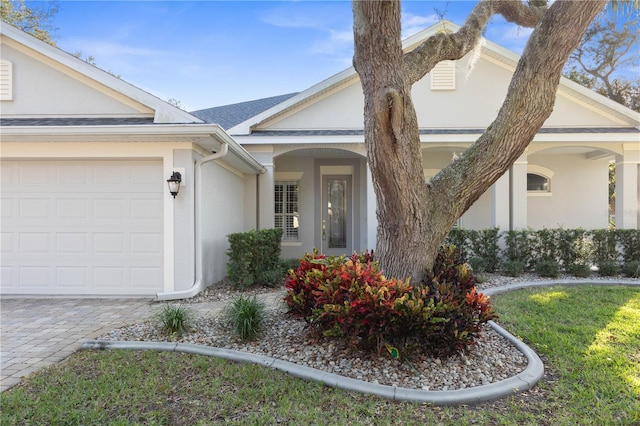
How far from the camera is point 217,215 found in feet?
25.8

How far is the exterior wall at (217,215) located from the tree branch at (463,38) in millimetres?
4351

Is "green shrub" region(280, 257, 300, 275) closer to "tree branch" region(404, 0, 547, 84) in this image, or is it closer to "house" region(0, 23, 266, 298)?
"house" region(0, 23, 266, 298)

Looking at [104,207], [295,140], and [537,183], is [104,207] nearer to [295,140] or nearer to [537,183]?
[295,140]

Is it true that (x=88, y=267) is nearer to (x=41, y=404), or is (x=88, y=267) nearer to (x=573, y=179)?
(x=41, y=404)

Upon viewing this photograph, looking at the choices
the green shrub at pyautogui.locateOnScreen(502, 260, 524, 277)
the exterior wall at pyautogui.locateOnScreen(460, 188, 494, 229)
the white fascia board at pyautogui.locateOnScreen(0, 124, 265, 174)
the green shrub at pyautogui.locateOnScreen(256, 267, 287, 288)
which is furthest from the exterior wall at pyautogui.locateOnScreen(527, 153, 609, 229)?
the white fascia board at pyautogui.locateOnScreen(0, 124, 265, 174)

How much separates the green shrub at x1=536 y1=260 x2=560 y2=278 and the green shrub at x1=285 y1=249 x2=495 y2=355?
17.8 ft

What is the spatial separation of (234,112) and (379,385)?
408 inches

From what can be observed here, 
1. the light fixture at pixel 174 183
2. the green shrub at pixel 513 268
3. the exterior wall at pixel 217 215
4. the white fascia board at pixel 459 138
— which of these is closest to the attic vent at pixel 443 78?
the white fascia board at pixel 459 138

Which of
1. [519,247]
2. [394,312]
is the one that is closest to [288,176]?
[519,247]

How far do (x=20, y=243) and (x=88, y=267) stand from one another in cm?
136

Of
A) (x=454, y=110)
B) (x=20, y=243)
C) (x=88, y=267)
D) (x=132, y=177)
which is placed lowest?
(x=88, y=267)

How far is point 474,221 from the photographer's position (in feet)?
37.3

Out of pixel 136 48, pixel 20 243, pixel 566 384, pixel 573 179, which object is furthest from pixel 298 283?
pixel 573 179

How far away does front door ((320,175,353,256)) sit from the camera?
11.7m
